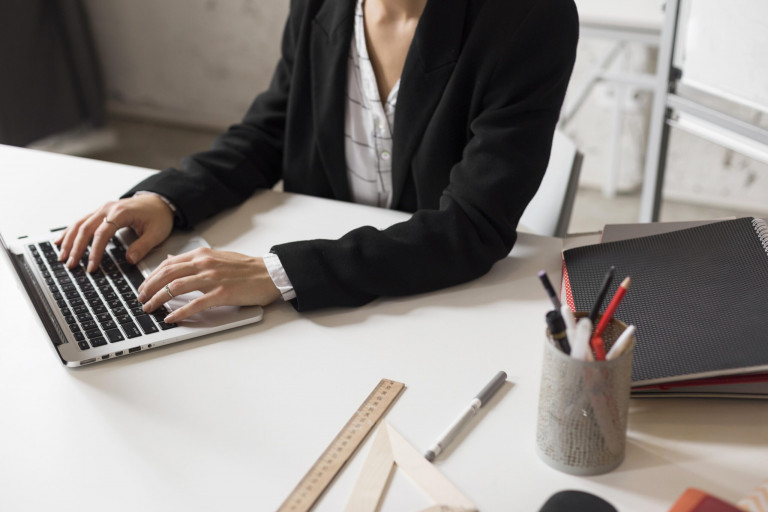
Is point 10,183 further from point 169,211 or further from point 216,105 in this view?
point 216,105

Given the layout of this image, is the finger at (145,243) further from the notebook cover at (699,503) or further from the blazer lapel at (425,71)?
the notebook cover at (699,503)

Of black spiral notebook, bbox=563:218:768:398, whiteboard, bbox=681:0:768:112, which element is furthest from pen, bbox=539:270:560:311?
whiteboard, bbox=681:0:768:112

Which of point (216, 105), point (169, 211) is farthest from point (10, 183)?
point (216, 105)

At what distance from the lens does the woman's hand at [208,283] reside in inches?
36.0

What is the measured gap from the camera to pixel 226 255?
0.99m

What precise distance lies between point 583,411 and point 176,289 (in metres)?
0.52

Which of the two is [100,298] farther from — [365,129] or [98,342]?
[365,129]

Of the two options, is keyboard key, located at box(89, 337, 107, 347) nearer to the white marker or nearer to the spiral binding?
the white marker

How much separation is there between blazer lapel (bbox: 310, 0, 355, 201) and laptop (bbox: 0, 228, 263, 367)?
309 mm

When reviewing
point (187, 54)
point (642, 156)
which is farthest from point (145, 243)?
point (187, 54)

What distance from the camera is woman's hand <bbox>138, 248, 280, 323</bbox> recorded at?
914 mm

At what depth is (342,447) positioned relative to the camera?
72 cm

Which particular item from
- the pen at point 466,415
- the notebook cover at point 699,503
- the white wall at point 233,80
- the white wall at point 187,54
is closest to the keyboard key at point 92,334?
the pen at point 466,415

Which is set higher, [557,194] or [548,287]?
[548,287]
